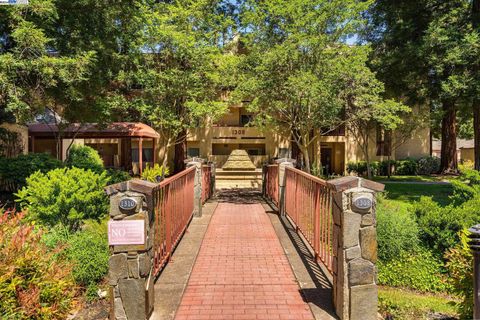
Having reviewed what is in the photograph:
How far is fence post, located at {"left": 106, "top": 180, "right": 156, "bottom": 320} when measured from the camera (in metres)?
4.05

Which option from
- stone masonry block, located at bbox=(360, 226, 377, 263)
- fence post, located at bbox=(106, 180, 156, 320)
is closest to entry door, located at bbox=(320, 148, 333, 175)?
stone masonry block, located at bbox=(360, 226, 377, 263)

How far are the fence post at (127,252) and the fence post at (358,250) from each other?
2382 mm

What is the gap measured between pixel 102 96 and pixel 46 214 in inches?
388

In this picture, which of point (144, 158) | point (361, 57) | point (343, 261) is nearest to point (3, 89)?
point (343, 261)

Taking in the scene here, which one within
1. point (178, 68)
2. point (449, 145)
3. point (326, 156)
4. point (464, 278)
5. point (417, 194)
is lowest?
point (417, 194)

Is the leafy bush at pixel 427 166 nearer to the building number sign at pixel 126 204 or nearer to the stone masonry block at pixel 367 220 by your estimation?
the stone masonry block at pixel 367 220

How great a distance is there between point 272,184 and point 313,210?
6.93 metres

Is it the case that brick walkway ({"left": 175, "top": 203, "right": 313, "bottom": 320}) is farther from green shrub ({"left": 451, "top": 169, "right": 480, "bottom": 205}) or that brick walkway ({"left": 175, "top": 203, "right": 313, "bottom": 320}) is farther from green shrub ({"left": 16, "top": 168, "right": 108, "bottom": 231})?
green shrub ({"left": 451, "top": 169, "right": 480, "bottom": 205})

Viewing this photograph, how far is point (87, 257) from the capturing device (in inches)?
213

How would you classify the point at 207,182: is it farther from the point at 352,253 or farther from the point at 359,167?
the point at 359,167

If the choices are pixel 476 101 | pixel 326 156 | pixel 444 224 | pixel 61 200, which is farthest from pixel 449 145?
pixel 61 200

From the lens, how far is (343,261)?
160 inches

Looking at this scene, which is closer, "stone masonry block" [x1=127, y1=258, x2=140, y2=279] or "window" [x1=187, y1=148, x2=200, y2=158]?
"stone masonry block" [x1=127, y1=258, x2=140, y2=279]

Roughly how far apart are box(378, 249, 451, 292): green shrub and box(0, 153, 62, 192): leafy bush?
1049 cm
